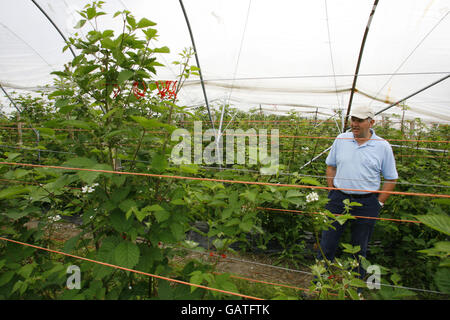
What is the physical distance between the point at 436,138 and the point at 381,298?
3939 millimetres

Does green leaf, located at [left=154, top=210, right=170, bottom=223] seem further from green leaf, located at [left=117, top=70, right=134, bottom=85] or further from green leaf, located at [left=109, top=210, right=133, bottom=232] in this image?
green leaf, located at [left=117, top=70, right=134, bottom=85]

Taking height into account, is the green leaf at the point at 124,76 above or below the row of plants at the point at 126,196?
above

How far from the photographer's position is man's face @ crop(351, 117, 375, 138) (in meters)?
1.94

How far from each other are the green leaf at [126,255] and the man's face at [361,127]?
1.87 metres

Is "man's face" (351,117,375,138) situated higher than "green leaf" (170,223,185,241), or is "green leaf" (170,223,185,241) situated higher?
"man's face" (351,117,375,138)

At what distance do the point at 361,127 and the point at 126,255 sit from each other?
75.8 inches

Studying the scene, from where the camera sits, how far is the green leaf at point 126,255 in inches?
36.7

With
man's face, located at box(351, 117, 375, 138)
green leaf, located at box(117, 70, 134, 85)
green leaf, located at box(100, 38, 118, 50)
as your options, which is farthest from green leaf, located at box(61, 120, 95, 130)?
man's face, located at box(351, 117, 375, 138)

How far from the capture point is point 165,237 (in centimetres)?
101

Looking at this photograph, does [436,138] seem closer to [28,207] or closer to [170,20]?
[170,20]

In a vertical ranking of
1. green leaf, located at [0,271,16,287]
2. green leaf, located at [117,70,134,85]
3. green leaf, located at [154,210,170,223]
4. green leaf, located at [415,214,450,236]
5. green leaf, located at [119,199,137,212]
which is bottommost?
green leaf, located at [0,271,16,287]

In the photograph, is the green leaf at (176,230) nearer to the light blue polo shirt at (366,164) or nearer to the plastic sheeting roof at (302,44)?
the light blue polo shirt at (366,164)

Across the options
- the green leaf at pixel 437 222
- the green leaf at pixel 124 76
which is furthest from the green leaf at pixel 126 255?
the green leaf at pixel 437 222

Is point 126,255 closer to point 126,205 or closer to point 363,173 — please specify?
point 126,205
